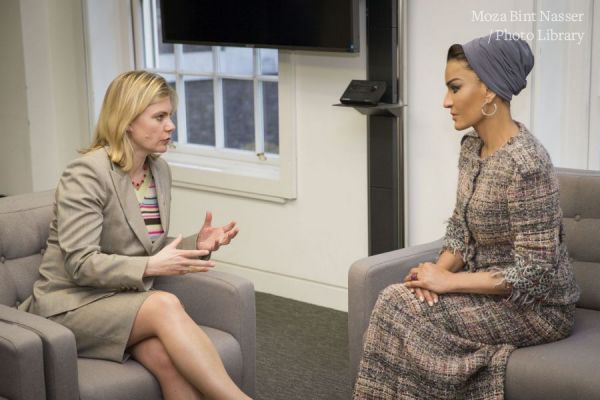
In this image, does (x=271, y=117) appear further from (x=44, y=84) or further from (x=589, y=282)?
(x=589, y=282)

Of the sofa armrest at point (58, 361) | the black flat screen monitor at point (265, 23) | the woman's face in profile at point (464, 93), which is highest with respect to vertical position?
the black flat screen monitor at point (265, 23)

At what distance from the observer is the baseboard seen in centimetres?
463

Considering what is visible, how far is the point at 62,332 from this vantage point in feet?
8.50

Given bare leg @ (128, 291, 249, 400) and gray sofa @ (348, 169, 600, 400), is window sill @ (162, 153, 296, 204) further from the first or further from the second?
bare leg @ (128, 291, 249, 400)

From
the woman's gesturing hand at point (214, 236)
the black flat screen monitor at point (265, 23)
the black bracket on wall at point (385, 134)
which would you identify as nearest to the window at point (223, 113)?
the black flat screen monitor at point (265, 23)

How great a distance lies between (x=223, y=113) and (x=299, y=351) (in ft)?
5.25

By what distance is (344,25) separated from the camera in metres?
4.12

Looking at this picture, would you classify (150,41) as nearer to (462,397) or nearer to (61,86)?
(61,86)

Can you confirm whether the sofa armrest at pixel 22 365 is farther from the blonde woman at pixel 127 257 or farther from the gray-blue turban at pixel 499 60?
the gray-blue turban at pixel 499 60

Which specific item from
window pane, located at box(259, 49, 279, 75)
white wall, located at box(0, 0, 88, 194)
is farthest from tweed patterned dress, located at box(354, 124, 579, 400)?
white wall, located at box(0, 0, 88, 194)

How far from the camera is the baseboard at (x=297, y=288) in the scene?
182 inches

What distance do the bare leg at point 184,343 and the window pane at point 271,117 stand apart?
2250 millimetres

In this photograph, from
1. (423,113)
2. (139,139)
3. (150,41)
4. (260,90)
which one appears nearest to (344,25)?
(423,113)

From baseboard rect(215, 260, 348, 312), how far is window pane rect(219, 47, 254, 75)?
3.43ft
